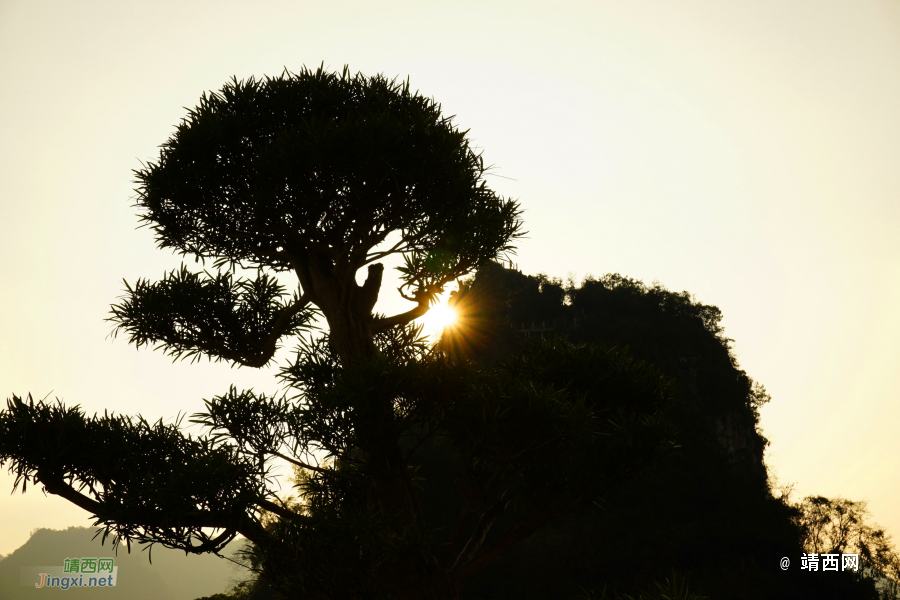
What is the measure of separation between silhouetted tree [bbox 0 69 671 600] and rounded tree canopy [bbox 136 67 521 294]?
3cm

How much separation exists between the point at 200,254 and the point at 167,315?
986mm

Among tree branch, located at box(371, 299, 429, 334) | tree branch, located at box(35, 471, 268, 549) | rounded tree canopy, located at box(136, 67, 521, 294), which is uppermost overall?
rounded tree canopy, located at box(136, 67, 521, 294)

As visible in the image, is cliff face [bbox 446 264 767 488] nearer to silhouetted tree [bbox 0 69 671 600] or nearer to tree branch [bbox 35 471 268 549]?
silhouetted tree [bbox 0 69 671 600]

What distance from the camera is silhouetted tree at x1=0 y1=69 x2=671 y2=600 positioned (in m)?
6.11

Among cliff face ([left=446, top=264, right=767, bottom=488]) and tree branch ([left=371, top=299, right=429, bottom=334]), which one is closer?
tree branch ([left=371, top=299, right=429, bottom=334])

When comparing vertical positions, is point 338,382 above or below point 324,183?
below

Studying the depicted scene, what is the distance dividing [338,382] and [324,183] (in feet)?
8.30

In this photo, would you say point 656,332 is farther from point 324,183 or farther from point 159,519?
point 159,519

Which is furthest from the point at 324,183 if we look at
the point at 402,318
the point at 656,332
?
the point at 656,332

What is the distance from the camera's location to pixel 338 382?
20.7ft

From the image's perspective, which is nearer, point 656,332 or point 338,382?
point 338,382

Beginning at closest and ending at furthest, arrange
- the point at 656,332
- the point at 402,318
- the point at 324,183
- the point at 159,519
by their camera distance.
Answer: the point at 159,519 < the point at 324,183 < the point at 402,318 < the point at 656,332

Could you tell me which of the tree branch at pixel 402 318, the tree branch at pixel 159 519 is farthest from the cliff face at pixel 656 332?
the tree branch at pixel 159 519

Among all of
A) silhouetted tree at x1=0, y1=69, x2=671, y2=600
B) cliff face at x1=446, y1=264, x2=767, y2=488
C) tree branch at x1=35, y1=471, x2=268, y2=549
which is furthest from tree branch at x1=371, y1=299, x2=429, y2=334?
cliff face at x1=446, y1=264, x2=767, y2=488
